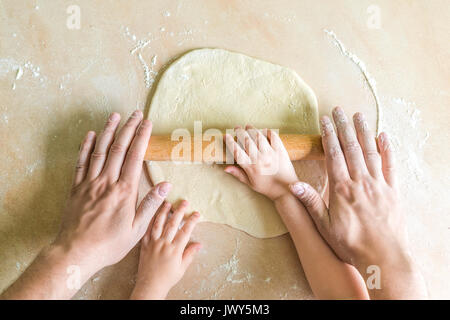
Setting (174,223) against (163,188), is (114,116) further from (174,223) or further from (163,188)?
(174,223)

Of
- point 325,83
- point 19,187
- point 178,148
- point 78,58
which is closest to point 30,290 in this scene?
point 19,187

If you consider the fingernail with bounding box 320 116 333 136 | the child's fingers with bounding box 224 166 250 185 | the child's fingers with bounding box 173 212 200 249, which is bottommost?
the child's fingers with bounding box 173 212 200 249

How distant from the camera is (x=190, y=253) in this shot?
126 cm

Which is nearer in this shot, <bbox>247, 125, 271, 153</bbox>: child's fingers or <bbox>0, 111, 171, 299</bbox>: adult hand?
<bbox>0, 111, 171, 299</bbox>: adult hand

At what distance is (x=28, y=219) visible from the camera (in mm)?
1321

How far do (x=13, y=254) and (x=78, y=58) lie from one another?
0.85m

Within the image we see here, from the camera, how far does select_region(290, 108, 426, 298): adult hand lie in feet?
3.62

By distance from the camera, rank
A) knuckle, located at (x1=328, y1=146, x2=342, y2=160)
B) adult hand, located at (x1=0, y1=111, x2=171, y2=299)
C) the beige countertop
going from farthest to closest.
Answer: the beige countertop
knuckle, located at (x1=328, y1=146, x2=342, y2=160)
adult hand, located at (x1=0, y1=111, x2=171, y2=299)

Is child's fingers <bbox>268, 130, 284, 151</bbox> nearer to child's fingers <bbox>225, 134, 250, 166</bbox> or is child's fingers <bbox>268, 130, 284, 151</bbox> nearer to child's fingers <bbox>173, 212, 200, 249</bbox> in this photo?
child's fingers <bbox>225, 134, 250, 166</bbox>

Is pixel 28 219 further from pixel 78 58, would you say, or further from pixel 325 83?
pixel 325 83

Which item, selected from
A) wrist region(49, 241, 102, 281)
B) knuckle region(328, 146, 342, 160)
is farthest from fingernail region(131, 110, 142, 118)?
knuckle region(328, 146, 342, 160)

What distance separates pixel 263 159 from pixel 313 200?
24 centimetres

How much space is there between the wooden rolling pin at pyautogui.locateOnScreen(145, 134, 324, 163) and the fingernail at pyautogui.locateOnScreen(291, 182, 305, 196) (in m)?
0.11

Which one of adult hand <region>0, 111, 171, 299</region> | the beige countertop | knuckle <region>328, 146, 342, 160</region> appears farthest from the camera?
the beige countertop
